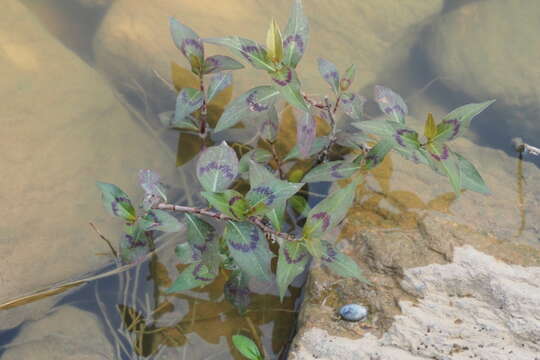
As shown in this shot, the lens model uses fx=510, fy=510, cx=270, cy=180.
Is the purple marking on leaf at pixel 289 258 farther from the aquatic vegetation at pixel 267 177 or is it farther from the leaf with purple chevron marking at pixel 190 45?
the leaf with purple chevron marking at pixel 190 45

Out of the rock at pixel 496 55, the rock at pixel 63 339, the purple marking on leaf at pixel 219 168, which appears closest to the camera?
the purple marking on leaf at pixel 219 168

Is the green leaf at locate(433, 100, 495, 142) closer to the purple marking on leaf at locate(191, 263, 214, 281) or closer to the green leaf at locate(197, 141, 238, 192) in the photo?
the green leaf at locate(197, 141, 238, 192)

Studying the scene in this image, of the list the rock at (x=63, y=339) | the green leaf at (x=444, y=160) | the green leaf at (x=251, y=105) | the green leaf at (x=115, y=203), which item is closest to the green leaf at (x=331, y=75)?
the green leaf at (x=251, y=105)

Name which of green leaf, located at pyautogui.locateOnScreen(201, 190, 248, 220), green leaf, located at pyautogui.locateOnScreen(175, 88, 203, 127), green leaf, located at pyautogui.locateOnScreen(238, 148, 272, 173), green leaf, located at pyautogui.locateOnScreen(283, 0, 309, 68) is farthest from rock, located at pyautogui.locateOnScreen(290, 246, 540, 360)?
green leaf, located at pyautogui.locateOnScreen(175, 88, 203, 127)

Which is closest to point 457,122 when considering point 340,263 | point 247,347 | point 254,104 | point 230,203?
point 340,263

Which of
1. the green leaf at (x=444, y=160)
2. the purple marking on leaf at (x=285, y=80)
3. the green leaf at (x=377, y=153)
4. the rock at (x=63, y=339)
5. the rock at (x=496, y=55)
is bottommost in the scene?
the rock at (x=63, y=339)

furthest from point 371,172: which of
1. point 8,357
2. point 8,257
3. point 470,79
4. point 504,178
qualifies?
point 8,357

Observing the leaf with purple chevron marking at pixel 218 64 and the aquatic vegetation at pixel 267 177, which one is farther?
the leaf with purple chevron marking at pixel 218 64

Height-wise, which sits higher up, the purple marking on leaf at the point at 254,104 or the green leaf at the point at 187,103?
the purple marking on leaf at the point at 254,104
